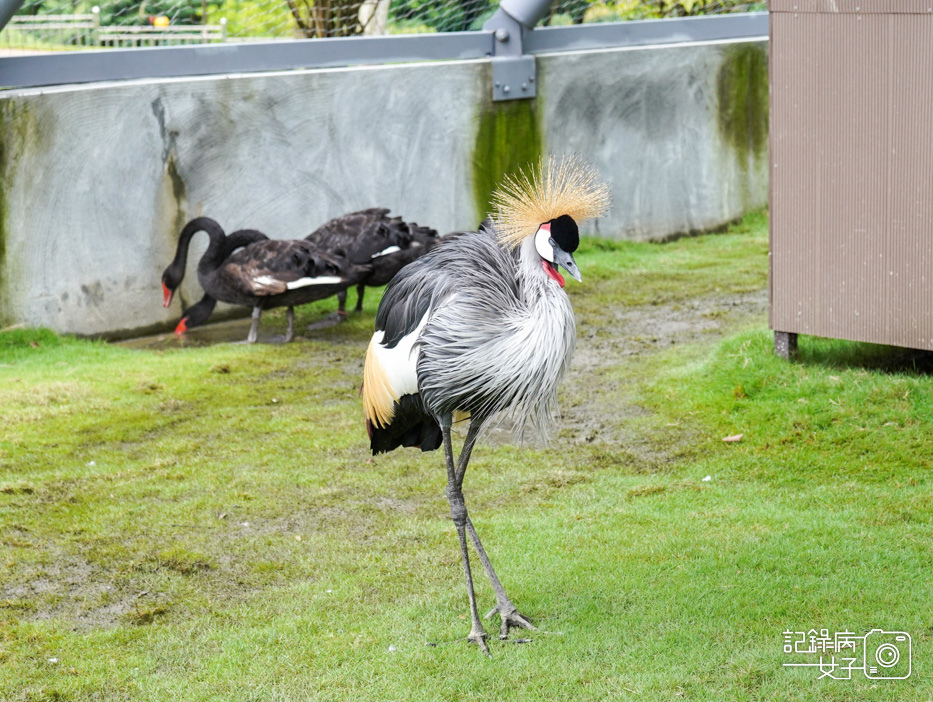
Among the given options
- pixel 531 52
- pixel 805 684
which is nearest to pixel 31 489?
pixel 805 684

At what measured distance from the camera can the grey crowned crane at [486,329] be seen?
12.5ft

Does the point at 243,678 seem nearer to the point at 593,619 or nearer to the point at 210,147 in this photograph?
the point at 593,619

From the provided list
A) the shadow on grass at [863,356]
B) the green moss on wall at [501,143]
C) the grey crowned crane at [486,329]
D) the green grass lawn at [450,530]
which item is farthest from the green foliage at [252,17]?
the grey crowned crane at [486,329]

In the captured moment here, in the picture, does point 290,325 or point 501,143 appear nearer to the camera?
point 290,325

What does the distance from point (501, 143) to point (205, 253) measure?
125 inches

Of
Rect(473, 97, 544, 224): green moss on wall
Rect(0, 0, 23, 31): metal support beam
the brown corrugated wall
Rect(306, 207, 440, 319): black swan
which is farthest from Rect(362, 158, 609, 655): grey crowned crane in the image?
Rect(473, 97, 544, 224): green moss on wall

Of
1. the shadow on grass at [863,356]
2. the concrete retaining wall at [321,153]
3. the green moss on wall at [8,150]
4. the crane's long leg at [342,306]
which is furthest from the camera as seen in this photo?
the crane's long leg at [342,306]

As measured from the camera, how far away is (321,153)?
9.34m

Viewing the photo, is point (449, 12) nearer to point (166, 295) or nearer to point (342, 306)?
point (342, 306)

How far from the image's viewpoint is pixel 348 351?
8.16m

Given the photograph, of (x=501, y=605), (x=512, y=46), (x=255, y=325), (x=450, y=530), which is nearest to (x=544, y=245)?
(x=501, y=605)

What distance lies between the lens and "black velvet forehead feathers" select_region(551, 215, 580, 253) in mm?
3836

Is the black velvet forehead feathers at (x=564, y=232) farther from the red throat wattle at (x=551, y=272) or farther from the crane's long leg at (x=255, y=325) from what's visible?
the crane's long leg at (x=255, y=325)

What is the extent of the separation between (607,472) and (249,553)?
1.89 meters
